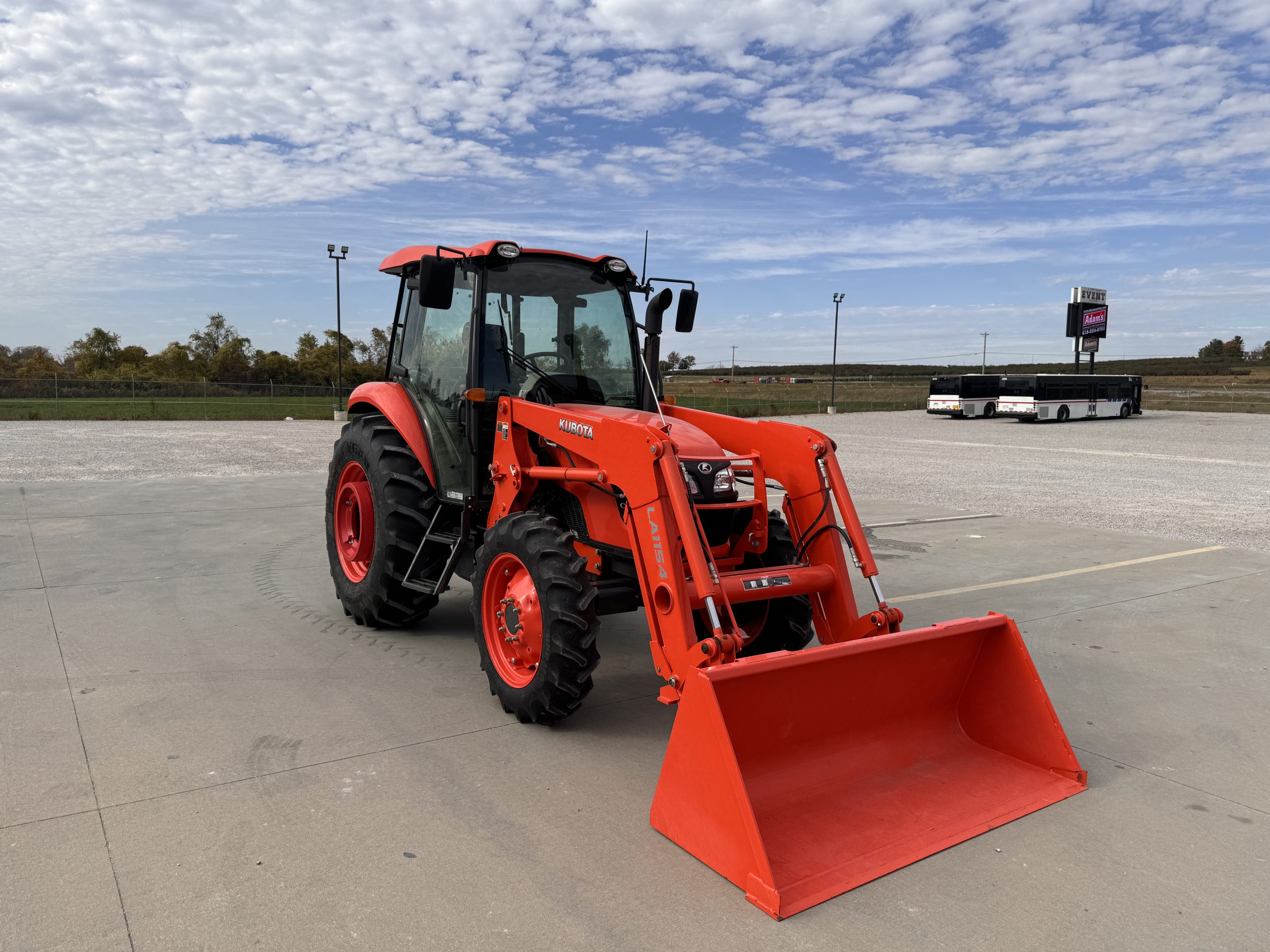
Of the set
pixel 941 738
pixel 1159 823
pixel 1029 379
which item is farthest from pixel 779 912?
pixel 1029 379

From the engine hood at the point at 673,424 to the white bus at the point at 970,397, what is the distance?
40706mm

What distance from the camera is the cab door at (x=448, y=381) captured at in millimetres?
5543

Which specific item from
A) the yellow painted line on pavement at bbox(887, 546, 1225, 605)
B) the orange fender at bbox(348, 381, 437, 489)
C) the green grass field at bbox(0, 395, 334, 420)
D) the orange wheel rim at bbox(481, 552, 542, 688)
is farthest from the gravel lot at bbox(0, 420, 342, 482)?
the orange wheel rim at bbox(481, 552, 542, 688)

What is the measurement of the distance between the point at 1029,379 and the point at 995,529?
32272 mm

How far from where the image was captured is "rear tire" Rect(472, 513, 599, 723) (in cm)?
416

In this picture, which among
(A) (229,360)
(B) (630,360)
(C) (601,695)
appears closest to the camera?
(C) (601,695)

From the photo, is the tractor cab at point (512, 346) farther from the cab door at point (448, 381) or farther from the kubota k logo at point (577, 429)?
the kubota k logo at point (577, 429)

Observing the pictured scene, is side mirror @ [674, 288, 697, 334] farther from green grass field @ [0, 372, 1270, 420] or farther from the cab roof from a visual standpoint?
green grass field @ [0, 372, 1270, 420]

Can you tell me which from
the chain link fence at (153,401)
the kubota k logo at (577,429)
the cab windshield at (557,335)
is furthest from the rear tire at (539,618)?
Result: the chain link fence at (153,401)

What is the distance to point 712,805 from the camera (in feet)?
10.7

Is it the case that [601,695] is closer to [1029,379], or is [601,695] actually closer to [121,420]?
[121,420]

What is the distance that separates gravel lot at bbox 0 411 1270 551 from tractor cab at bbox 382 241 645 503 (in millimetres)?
8459

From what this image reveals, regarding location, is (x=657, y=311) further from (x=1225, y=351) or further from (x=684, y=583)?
(x=1225, y=351)

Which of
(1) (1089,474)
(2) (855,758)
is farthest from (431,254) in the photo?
(1) (1089,474)
